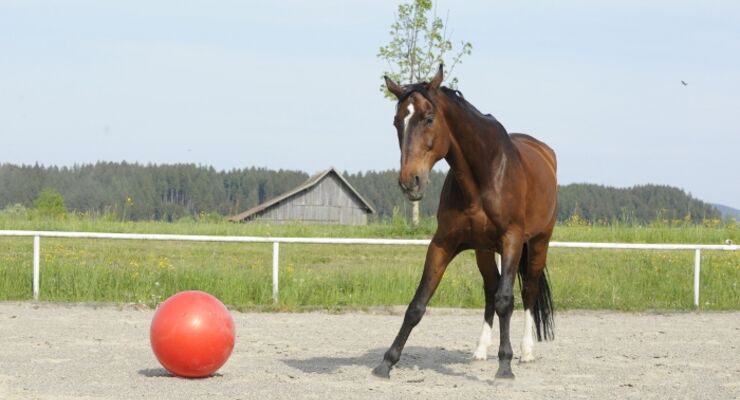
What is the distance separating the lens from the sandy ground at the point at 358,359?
7668 mm

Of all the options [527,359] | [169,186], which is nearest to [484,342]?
[527,359]

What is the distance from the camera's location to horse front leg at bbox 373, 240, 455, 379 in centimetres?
835

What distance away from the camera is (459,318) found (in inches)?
544

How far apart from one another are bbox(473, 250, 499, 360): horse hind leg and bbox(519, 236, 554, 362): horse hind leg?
0.34 metres

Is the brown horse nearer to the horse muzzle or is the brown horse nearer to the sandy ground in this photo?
the horse muzzle

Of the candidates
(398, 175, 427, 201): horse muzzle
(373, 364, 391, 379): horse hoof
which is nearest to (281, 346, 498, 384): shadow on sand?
(373, 364, 391, 379): horse hoof

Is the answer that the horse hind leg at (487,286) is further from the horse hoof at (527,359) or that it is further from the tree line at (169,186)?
the tree line at (169,186)

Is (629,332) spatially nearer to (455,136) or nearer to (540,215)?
(540,215)

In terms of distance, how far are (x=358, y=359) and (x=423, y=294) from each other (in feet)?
4.82

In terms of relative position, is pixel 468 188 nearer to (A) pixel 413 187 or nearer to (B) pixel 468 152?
(B) pixel 468 152

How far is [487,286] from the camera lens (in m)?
9.57

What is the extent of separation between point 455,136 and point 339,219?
4463 centimetres

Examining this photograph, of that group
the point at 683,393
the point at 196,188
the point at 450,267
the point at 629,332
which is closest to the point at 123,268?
the point at 450,267

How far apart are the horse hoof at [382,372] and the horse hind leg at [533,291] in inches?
68.1
